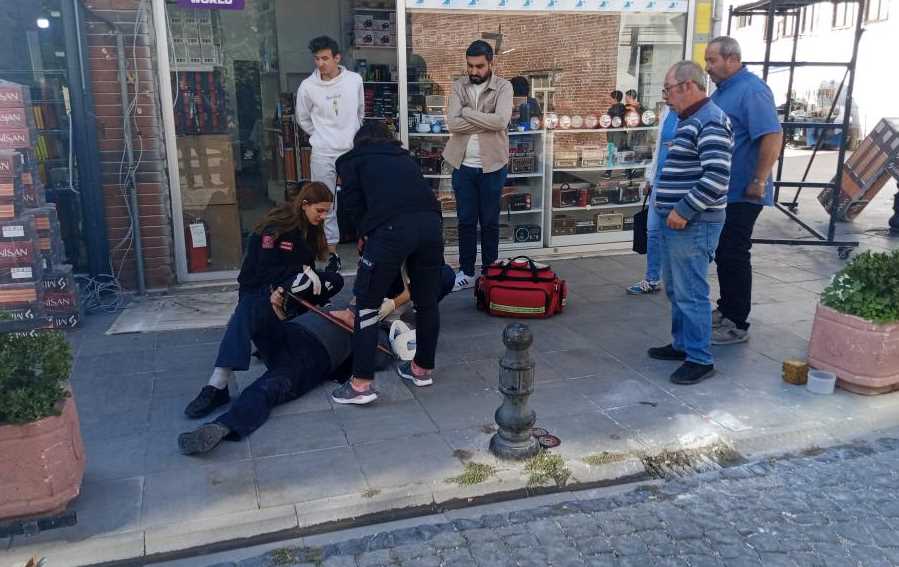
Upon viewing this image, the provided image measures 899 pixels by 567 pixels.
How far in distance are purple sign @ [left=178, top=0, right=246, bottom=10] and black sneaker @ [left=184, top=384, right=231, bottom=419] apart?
3841 mm

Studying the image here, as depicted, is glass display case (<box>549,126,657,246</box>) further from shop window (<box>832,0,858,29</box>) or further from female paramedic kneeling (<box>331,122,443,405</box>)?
shop window (<box>832,0,858,29</box>)

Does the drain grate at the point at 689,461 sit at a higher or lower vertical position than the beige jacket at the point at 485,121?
lower

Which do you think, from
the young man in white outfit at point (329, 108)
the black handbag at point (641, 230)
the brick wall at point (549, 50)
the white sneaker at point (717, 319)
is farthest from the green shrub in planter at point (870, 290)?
the young man in white outfit at point (329, 108)

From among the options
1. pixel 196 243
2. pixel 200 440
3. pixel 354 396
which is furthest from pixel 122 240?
pixel 200 440

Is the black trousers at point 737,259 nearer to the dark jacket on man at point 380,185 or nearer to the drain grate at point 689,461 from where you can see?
the drain grate at point 689,461

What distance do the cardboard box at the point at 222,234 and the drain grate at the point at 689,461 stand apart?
4.91 m

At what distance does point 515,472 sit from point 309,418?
Result: 52.1 inches

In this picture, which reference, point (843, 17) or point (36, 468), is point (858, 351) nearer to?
point (36, 468)

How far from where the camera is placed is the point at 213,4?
6.69 m

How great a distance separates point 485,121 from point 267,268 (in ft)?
9.37

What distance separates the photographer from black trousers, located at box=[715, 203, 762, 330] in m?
5.46

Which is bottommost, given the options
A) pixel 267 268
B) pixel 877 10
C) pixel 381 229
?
pixel 267 268

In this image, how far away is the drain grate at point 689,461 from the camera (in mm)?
3988

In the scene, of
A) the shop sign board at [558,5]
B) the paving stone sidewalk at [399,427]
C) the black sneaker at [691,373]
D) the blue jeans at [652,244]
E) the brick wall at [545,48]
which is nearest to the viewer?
the paving stone sidewalk at [399,427]
